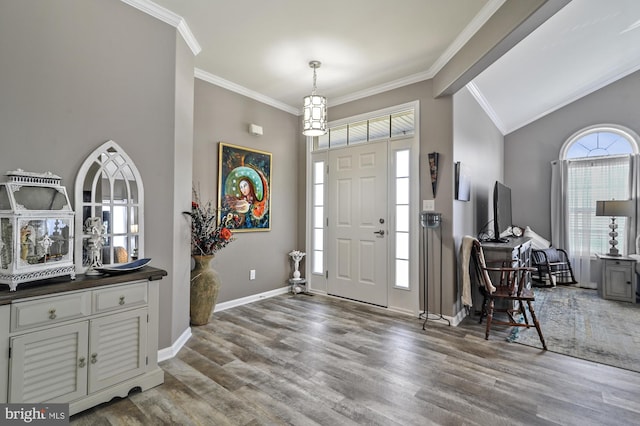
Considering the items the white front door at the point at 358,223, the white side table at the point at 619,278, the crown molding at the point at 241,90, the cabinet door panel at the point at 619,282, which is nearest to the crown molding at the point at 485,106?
the white front door at the point at 358,223

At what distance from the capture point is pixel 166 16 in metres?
2.49

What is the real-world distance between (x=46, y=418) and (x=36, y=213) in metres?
1.11

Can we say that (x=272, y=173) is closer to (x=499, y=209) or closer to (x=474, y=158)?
(x=474, y=158)

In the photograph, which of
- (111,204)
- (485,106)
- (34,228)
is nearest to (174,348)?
(111,204)

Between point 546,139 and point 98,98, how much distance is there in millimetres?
6815

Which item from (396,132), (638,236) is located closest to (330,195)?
(396,132)

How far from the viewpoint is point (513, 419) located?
1.77 metres

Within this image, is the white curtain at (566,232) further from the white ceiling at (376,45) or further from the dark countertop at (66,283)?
the dark countertop at (66,283)

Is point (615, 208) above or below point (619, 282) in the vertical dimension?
above

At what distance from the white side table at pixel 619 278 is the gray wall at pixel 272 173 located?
4.51 metres

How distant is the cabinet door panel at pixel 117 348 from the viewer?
1.82 m

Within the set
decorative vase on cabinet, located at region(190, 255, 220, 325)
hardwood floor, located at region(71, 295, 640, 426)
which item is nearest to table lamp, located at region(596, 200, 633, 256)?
hardwood floor, located at region(71, 295, 640, 426)

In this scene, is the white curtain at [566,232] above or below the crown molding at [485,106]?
below

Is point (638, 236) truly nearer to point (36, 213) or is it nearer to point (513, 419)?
point (513, 419)
